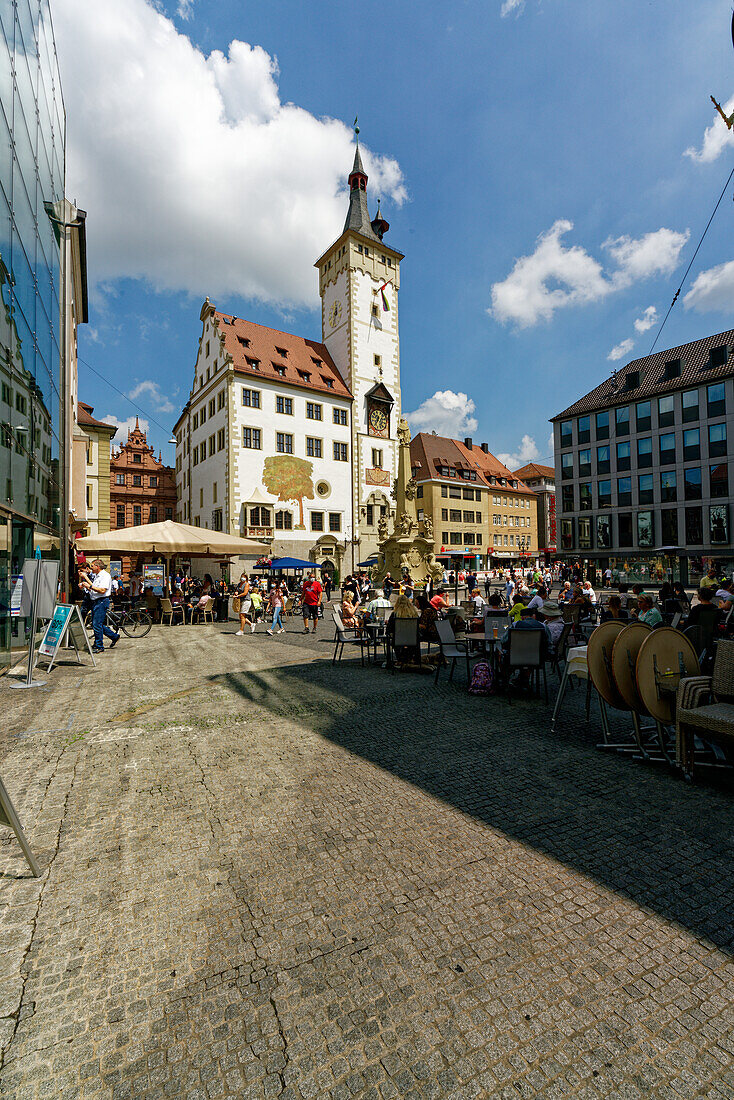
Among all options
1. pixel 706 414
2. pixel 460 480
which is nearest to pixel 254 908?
pixel 706 414

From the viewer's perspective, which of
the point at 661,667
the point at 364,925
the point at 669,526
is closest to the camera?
the point at 364,925

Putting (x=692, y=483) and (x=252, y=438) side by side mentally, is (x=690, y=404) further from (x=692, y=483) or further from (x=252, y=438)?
(x=252, y=438)

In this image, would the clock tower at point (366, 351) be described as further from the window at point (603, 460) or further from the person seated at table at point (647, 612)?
the person seated at table at point (647, 612)

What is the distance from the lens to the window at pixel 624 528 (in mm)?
48969

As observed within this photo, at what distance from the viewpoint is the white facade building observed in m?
38.6

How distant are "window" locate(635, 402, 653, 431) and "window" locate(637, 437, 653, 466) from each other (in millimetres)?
1176

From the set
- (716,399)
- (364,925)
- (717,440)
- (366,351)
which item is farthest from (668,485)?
(364,925)

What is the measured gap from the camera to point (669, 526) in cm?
4612

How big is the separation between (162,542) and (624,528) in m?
44.5

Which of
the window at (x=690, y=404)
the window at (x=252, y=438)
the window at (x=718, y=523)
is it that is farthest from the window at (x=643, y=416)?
Result: the window at (x=252, y=438)

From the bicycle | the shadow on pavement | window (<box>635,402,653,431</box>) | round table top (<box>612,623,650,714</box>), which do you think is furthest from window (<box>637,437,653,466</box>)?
round table top (<box>612,623,650,714</box>)

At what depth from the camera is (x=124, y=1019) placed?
2.24 meters

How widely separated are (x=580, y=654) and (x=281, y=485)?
34.9 m

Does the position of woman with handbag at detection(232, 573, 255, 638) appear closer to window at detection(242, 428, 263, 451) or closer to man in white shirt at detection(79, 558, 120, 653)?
man in white shirt at detection(79, 558, 120, 653)
